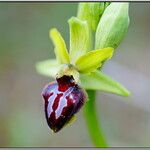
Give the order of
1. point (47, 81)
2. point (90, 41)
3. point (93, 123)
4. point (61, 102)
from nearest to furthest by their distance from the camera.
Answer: point (61, 102) → point (90, 41) → point (93, 123) → point (47, 81)

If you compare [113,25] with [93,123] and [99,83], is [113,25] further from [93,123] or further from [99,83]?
[93,123]

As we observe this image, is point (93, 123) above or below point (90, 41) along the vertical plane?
below

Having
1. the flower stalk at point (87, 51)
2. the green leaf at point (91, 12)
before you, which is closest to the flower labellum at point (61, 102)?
the flower stalk at point (87, 51)

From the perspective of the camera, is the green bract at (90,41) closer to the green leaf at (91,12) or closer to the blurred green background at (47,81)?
the green leaf at (91,12)

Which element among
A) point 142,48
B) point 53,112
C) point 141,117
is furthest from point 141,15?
point 53,112

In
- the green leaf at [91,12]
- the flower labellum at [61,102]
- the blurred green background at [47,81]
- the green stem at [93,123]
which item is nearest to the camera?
the flower labellum at [61,102]

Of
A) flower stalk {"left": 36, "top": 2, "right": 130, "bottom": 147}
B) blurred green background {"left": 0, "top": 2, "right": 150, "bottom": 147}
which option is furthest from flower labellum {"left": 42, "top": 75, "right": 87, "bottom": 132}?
blurred green background {"left": 0, "top": 2, "right": 150, "bottom": 147}

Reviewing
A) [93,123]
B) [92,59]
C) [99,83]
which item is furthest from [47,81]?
[92,59]
